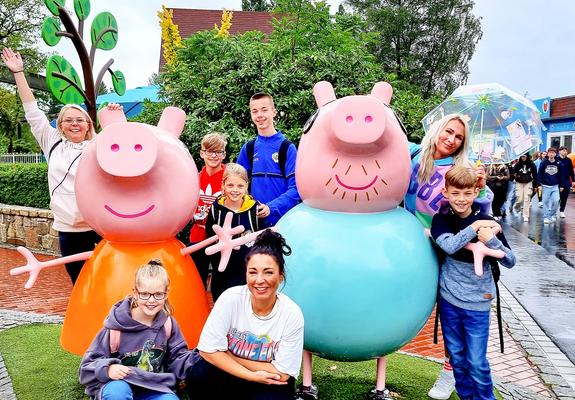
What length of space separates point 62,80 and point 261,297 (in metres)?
6.71

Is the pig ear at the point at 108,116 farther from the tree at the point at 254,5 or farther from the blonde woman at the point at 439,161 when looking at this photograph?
the tree at the point at 254,5

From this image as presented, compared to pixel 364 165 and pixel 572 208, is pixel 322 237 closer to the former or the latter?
pixel 364 165

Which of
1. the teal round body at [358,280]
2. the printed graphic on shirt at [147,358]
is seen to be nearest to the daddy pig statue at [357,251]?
the teal round body at [358,280]

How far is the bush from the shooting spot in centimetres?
1030

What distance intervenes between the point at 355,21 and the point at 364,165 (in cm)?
699

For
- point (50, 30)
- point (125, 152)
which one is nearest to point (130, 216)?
point (125, 152)

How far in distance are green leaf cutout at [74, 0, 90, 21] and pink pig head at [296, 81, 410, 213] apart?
22.4ft

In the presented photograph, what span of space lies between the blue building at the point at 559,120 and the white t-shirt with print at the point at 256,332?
83.3 feet

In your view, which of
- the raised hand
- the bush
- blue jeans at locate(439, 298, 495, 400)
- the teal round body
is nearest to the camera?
the teal round body

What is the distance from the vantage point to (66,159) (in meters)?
3.78

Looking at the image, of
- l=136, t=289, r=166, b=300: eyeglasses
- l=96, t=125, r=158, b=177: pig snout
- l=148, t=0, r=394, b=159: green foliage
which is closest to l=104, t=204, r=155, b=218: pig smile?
l=96, t=125, r=158, b=177: pig snout

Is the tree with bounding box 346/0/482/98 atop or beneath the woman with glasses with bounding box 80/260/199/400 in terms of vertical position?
atop

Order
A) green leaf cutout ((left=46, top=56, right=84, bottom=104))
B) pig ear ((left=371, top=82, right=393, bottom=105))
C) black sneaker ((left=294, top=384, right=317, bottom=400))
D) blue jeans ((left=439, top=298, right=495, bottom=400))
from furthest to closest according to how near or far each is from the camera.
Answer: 1. green leaf cutout ((left=46, top=56, right=84, bottom=104))
2. black sneaker ((left=294, top=384, right=317, bottom=400))
3. pig ear ((left=371, top=82, right=393, bottom=105))
4. blue jeans ((left=439, top=298, right=495, bottom=400))

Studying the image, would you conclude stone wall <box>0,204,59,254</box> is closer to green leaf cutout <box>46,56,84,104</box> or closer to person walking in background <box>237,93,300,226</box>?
green leaf cutout <box>46,56,84,104</box>
